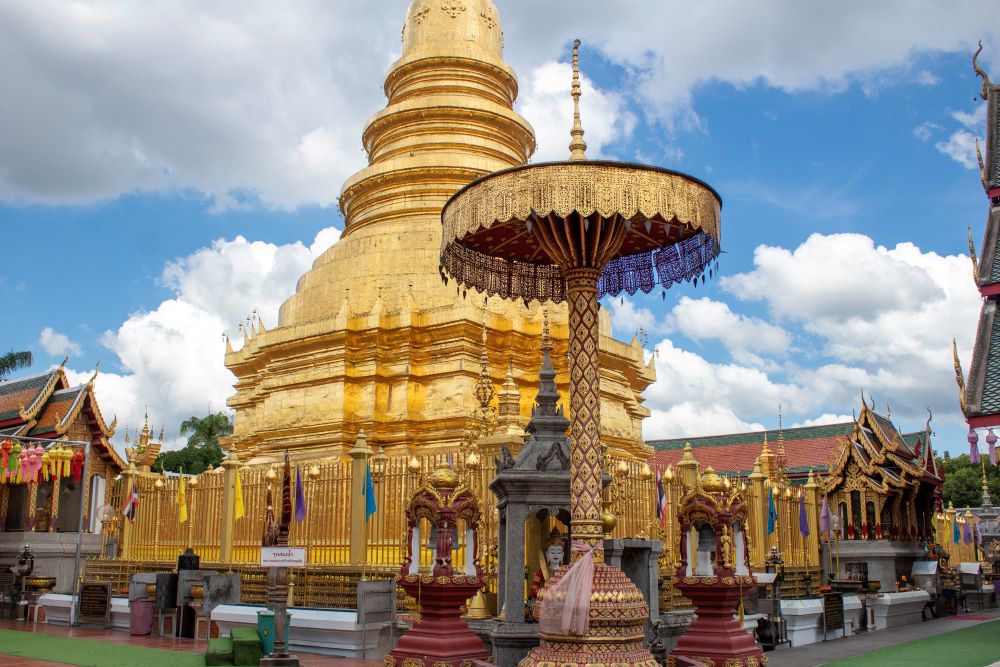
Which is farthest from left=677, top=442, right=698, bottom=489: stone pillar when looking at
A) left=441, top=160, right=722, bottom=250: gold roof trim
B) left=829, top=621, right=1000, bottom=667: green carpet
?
left=441, top=160, right=722, bottom=250: gold roof trim

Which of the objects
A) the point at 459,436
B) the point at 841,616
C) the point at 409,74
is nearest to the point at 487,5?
the point at 409,74

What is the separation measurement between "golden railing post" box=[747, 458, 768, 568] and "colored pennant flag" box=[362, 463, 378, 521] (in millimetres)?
6729

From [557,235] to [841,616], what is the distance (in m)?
11.5

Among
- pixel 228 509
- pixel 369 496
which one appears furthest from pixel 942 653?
pixel 228 509

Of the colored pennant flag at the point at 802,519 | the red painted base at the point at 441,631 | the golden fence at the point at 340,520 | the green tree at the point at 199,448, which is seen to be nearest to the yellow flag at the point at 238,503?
the golden fence at the point at 340,520

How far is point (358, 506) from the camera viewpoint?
13.4 meters

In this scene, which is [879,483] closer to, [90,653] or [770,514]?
[770,514]

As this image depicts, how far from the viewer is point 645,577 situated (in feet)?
34.8

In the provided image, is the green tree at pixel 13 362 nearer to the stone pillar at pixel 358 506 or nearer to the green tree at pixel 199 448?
the green tree at pixel 199 448

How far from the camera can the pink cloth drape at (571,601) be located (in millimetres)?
7020

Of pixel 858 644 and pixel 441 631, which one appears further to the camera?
pixel 858 644

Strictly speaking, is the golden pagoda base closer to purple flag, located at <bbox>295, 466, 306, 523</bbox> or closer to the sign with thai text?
the sign with thai text

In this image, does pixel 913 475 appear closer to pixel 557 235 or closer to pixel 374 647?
pixel 374 647

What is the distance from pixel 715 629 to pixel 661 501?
3869mm
